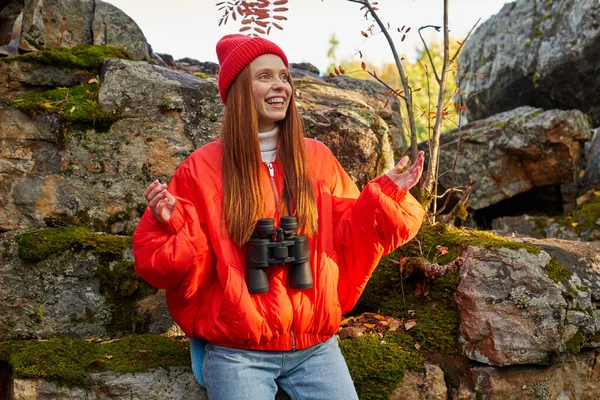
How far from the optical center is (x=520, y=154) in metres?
8.16

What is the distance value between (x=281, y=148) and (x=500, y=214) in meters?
5.79

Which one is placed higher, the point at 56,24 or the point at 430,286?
the point at 56,24

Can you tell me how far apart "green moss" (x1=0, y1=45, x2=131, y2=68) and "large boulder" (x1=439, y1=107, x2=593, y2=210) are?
467 centimetres

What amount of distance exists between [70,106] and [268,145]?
6.74 ft

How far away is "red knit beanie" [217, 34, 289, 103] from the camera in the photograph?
11.4 ft

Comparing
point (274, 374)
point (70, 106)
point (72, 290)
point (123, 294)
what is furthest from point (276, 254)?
point (70, 106)

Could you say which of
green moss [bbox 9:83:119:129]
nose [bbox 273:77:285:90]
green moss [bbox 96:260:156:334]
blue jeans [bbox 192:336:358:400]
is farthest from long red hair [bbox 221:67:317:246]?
green moss [bbox 9:83:119:129]

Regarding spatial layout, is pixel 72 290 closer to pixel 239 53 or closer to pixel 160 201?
pixel 160 201

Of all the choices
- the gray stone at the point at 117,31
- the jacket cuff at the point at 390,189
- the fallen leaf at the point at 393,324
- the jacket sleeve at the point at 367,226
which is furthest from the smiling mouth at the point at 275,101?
the gray stone at the point at 117,31

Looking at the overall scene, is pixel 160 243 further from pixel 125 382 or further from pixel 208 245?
pixel 125 382

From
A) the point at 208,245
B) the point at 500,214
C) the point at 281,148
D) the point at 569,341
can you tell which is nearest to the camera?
the point at 208,245

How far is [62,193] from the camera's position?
4605 mm

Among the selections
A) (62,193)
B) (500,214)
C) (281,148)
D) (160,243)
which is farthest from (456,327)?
(500,214)

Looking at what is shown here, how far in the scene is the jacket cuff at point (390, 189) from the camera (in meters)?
3.37
